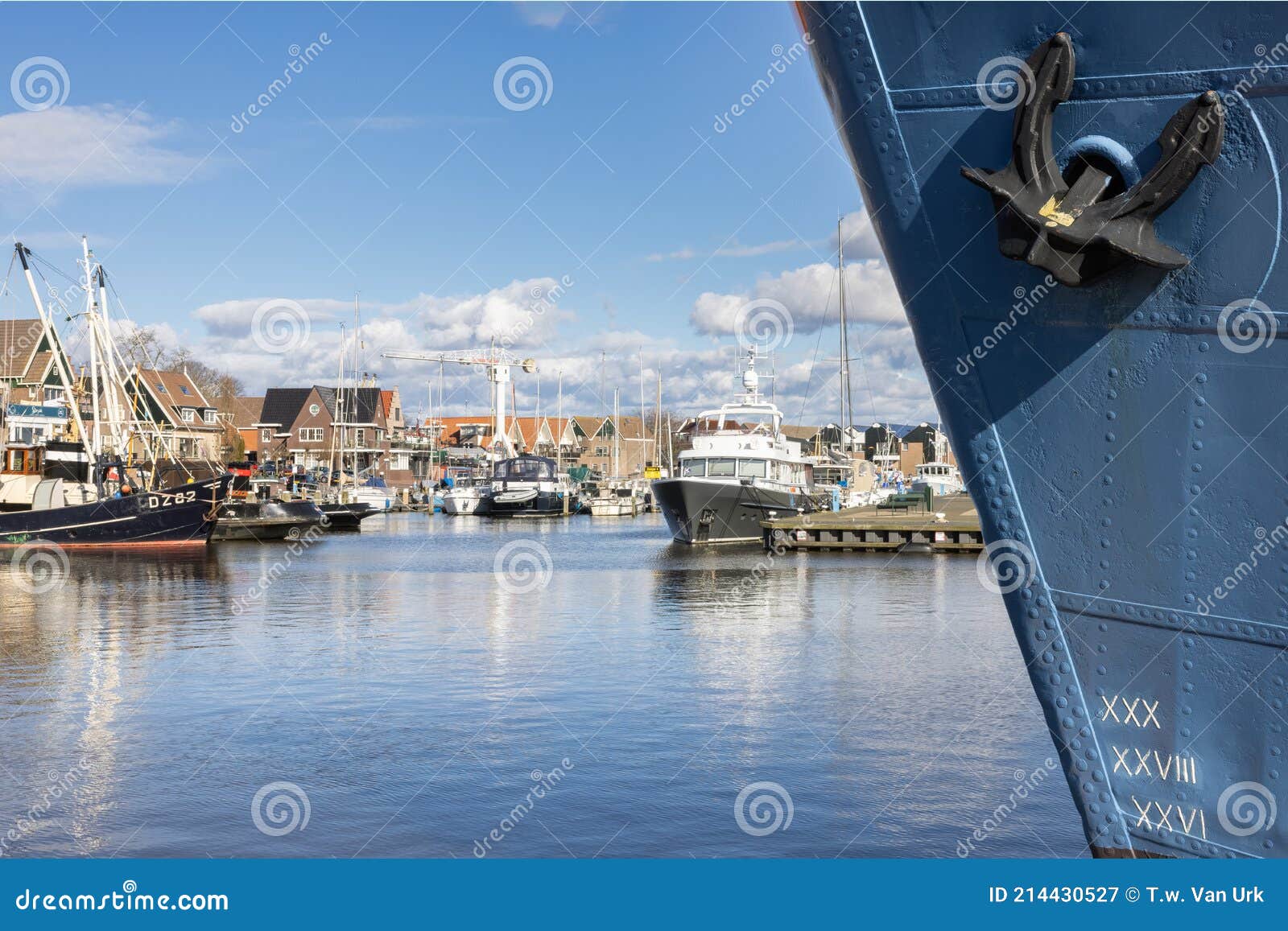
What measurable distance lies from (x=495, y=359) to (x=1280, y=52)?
98.0 m

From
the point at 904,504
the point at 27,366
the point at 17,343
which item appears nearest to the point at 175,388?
the point at 17,343

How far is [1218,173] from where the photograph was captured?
4504 mm

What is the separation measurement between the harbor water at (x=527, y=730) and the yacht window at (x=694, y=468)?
19576mm

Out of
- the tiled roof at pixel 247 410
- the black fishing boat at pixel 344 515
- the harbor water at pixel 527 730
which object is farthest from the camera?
the tiled roof at pixel 247 410

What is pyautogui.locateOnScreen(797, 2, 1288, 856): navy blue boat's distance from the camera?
14.8ft

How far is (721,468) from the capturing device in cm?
4431

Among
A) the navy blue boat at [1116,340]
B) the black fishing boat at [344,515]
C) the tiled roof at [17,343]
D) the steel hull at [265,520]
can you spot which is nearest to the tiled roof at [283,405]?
the tiled roof at [17,343]

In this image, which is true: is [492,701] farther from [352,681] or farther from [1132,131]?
[1132,131]

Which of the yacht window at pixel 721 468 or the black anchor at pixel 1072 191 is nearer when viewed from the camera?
the black anchor at pixel 1072 191

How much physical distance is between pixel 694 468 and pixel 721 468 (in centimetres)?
111

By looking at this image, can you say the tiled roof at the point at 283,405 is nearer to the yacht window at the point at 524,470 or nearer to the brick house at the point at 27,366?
the yacht window at the point at 524,470

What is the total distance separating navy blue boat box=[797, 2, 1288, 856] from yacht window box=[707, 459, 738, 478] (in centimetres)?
3884

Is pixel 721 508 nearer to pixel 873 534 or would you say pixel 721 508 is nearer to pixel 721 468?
pixel 721 468

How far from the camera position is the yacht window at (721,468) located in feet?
145
